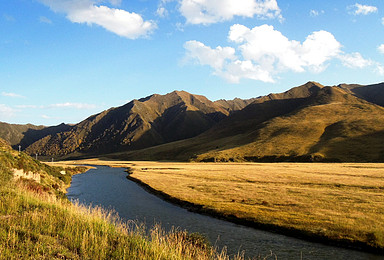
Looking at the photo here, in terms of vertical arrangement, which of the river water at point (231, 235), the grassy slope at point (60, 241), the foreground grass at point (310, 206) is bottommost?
the river water at point (231, 235)

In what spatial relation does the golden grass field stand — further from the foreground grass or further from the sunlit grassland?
the sunlit grassland

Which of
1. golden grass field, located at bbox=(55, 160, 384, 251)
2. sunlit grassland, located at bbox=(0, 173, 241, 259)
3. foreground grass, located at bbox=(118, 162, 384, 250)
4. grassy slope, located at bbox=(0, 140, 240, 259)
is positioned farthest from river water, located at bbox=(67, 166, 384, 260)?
sunlit grassland, located at bbox=(0, 173, 241, 259)

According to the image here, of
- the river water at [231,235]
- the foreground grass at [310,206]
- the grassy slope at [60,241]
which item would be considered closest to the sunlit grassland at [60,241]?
the grassy slope at [60,241]

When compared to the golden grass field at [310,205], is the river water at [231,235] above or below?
below

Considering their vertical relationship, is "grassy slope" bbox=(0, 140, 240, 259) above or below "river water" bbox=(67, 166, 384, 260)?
Result: above

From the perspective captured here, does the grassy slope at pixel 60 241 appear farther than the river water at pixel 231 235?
No

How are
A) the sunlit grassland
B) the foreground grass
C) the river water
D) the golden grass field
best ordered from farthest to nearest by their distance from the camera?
1. the golden grass field
2. the foreground grass
3. the river water
4. the sunlit grassland

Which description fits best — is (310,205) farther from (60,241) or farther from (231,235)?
(60,241)

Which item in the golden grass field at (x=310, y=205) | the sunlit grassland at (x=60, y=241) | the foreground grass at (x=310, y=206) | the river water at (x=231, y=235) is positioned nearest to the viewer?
the sunlit grassland at (x=60, y=241)

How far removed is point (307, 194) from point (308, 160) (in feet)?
319

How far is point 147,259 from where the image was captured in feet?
35.8

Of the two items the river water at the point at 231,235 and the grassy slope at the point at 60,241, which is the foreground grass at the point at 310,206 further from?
the grassy slope at the point at 60,241

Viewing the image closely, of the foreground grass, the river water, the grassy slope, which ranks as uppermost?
the grassy slope

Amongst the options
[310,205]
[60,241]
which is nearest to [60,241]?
[60,241]
